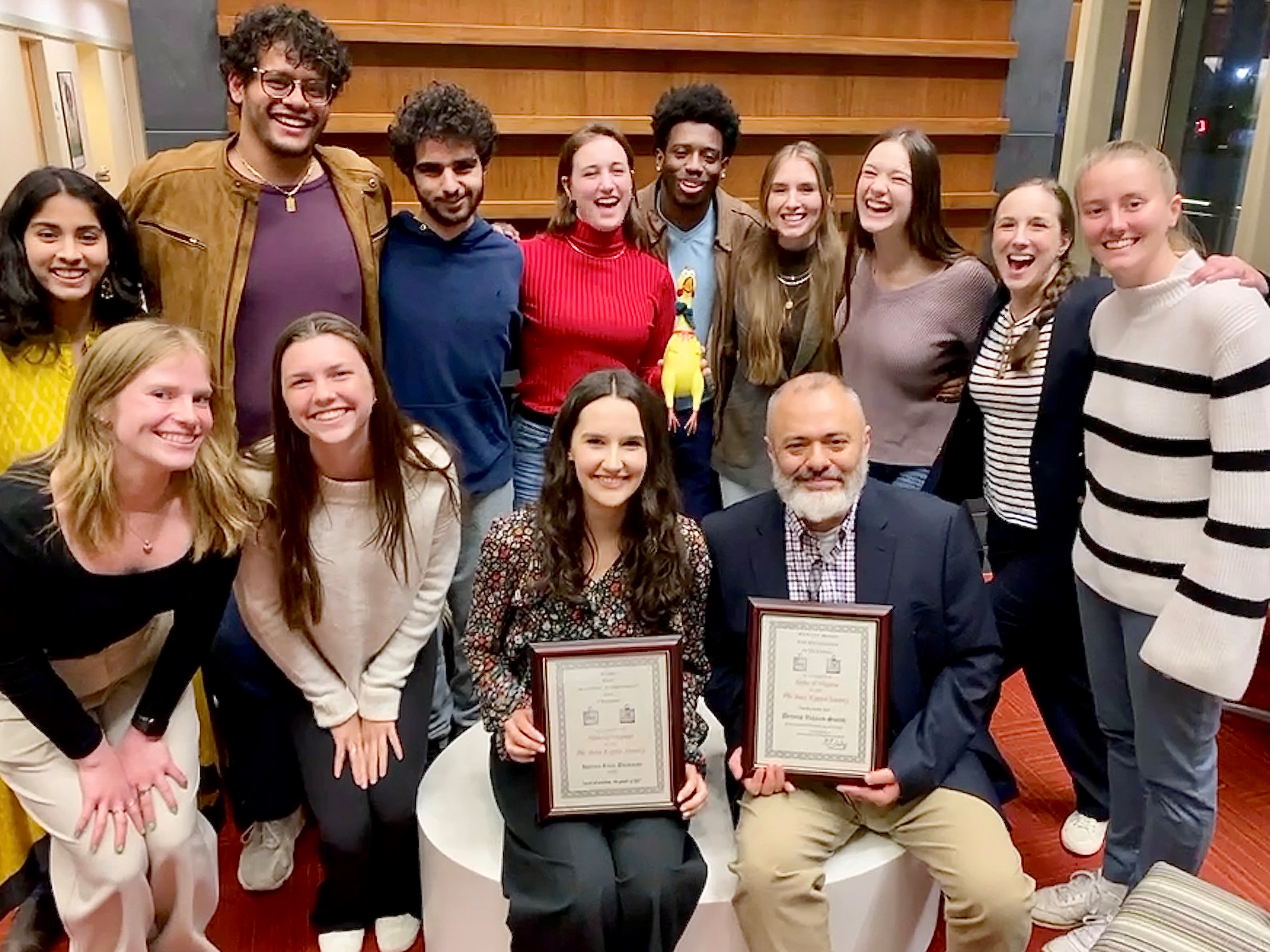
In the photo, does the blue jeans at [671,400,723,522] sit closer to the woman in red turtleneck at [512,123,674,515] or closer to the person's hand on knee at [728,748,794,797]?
the woman in red turtleneck at [512,123,674,515]

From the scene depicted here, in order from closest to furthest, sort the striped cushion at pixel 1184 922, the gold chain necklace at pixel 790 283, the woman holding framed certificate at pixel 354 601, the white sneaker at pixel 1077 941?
the striped cushion at pixel 1184 922 < the woman holding framed certificate at pixel 354 601 < the white sneaker at pixel 1077 941 < the gold chain necklace at pixel 790 283

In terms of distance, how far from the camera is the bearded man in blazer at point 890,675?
168cm

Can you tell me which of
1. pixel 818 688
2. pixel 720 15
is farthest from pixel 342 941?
pixel 720 15

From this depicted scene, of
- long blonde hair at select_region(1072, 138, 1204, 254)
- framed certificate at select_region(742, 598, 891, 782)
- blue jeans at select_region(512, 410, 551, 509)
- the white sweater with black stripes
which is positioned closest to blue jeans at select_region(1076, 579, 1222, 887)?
the white sweater with black stripes

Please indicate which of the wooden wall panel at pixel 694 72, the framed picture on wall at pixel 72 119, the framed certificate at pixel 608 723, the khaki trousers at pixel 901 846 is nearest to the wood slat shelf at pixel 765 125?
the wooden wall panel at pixel 694 72

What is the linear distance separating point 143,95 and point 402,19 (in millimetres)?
797

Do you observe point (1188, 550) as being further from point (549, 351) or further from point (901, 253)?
point (549, 351)

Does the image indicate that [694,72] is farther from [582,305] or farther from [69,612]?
[69,612]

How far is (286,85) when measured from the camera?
203cm

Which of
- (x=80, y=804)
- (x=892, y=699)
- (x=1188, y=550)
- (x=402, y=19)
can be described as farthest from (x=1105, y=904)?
(x=402, y=19)

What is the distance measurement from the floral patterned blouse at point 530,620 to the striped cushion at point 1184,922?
28.8 inches

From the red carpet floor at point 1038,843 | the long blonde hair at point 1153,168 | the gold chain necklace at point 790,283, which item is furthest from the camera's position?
the gold chain necklace at point 790,283

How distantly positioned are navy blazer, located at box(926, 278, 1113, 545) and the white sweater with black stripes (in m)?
0.14

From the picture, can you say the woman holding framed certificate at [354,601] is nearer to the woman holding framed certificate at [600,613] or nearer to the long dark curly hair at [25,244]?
the woman holding framed certificate at [600,613]
